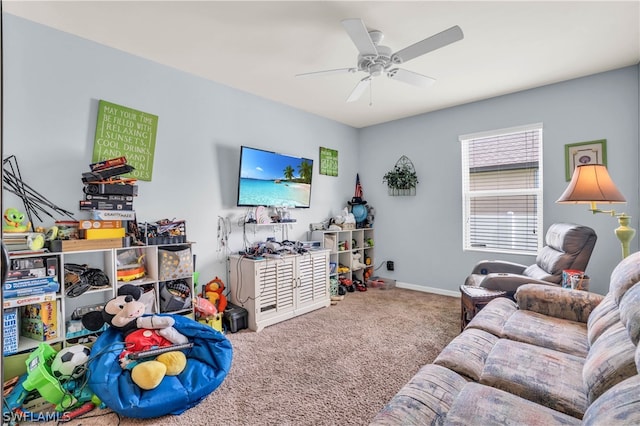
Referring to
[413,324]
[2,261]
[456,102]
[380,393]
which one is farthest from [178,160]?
[456,102]

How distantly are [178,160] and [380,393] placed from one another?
2.57 metres

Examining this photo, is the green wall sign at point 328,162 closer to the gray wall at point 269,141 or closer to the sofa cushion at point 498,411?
the gray wall at point 269,141

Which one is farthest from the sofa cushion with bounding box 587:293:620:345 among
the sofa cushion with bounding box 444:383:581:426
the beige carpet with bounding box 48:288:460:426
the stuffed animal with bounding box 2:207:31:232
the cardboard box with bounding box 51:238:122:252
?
the stuffed animal with bounding box 2:207:31:232

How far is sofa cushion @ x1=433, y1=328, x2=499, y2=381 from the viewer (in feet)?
4.65

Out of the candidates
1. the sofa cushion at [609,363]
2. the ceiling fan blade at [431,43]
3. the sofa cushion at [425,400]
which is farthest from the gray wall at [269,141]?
the sofa cushion at [425,400]

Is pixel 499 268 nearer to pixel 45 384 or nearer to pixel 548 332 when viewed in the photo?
pixel 548 332

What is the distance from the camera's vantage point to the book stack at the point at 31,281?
74.3 inches

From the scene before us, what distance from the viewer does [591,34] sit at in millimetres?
2412

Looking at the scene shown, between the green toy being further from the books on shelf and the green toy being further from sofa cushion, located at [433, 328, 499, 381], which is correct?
sofa cushion, located at [433, 328, 499, 381]

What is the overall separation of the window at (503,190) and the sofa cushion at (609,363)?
2.46m

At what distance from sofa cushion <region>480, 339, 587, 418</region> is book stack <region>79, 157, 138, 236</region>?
251cm

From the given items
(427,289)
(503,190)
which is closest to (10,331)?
(427,289)

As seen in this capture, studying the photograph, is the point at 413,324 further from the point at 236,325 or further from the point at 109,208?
the point at 109,208

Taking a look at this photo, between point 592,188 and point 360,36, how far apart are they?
1.97m
